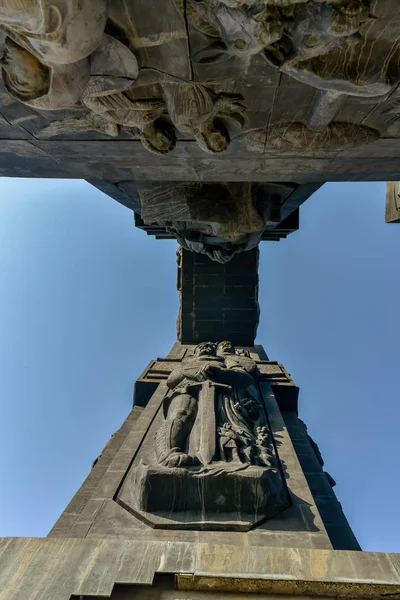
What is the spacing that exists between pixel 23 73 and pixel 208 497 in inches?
202

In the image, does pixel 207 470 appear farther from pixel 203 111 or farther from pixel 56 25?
pixel 56 25

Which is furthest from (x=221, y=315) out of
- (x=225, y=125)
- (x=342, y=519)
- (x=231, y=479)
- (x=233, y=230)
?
(x=225, y=125)

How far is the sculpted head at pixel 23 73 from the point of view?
289 cm

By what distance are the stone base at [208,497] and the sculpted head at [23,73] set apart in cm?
474

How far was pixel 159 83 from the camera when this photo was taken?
3.78 meters

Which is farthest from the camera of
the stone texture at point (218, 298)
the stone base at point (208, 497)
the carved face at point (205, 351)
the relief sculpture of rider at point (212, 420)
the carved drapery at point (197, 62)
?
the stone texture at point (218, 298)

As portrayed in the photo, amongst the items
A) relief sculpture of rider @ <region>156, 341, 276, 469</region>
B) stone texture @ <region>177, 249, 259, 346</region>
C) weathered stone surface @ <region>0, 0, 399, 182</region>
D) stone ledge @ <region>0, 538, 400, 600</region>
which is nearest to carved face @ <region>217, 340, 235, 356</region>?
relief sculpture of rider @ <region>156, 341, 276, 469</region>

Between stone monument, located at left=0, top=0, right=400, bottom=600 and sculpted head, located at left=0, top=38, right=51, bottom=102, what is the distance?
1cm

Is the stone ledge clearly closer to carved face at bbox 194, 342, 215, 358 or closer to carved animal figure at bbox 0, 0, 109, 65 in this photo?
carved animal figure at bbox 0, 0, 109, 65

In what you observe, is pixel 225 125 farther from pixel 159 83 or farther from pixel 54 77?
pixel 54 77

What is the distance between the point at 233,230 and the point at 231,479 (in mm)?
5078

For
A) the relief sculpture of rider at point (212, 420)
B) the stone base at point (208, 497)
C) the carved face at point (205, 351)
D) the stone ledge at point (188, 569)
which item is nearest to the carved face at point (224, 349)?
the carved face at point (205, 351)

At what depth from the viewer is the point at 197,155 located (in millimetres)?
5402

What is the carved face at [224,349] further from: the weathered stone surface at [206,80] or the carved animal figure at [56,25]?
the carved animal figure at [56,25]
